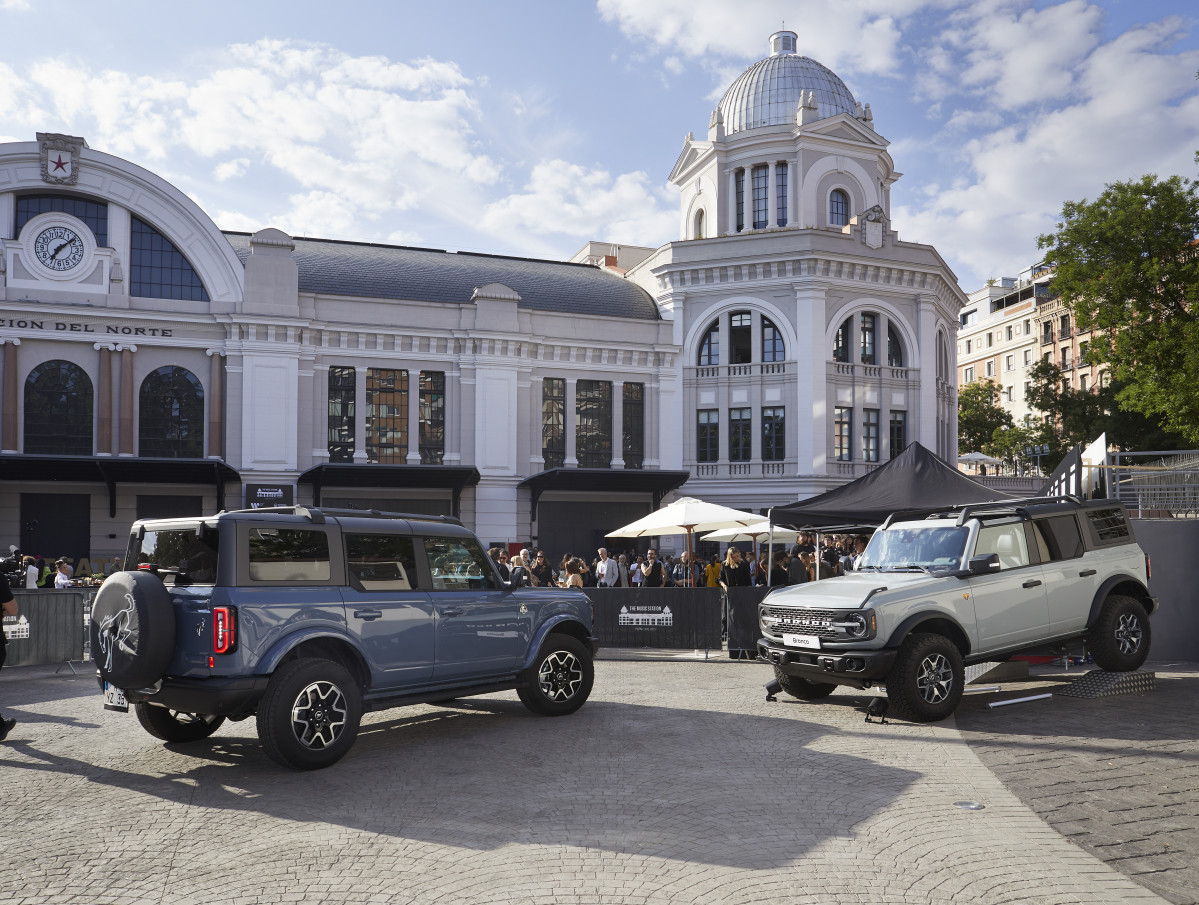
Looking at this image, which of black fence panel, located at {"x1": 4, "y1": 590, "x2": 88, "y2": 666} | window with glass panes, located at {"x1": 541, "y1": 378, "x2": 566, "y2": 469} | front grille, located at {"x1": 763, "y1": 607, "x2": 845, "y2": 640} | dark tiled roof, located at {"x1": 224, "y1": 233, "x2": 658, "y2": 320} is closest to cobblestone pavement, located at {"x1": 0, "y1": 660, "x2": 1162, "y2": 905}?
front grille, located at {"x1": 763, "y1": 607, "x2": 845, "y2": 640}

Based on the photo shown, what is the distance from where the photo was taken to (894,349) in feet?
127

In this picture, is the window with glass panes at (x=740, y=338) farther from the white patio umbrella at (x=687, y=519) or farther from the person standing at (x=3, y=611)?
the person standing at (x=3, y=611)

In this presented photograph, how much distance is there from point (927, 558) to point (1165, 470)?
8046mm

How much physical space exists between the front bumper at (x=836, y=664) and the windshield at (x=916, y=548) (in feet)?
5.09

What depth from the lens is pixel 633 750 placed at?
8.45 m

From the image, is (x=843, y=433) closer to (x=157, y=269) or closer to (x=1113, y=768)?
(x=157, y=269)

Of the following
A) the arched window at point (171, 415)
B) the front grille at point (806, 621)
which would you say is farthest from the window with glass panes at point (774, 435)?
the front grille at point (806, 621)

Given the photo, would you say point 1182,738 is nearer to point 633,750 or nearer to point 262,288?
point 633,750

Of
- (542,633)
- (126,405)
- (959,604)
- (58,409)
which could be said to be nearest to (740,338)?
(126,405)

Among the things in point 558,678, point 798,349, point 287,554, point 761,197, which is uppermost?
point 761,197

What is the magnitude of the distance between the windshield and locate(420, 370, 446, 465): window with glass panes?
24202mm

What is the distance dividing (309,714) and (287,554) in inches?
51.9

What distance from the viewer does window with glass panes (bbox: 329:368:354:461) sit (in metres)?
33.2

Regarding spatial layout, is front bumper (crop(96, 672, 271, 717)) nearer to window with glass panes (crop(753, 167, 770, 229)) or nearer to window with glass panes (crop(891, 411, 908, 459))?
window with glass panes (crop(891, 411, 908, 459))
